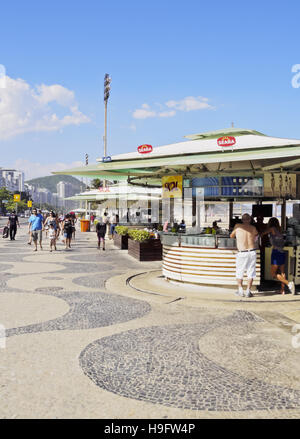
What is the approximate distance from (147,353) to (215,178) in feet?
19.0

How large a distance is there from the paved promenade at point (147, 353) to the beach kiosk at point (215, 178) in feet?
2.13

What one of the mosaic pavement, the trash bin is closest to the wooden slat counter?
the mosaic pavement

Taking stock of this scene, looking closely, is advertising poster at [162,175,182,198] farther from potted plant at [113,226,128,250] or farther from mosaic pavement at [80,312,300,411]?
potted plant at [113,226,128,250]

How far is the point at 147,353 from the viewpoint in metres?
4.68

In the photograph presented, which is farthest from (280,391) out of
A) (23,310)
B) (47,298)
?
(47,298)

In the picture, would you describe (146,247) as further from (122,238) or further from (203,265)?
(203,265)

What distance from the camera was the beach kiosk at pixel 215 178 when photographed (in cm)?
787

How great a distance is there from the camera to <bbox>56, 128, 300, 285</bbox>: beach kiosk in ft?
25.8

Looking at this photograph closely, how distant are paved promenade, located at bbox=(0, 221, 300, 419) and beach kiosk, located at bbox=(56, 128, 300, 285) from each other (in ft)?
2.13

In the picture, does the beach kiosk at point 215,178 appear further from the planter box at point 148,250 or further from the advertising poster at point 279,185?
the planter box at point 148,250

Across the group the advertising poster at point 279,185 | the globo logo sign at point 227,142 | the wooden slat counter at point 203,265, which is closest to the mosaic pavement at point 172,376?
the wooden slat counter at point 203,265

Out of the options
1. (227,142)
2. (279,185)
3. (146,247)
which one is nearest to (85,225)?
(146,247)

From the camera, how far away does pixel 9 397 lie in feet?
11.4
